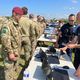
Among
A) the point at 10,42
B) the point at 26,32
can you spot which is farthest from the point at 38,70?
the point at 26,32

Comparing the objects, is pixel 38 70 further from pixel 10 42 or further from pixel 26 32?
pixel 26 32

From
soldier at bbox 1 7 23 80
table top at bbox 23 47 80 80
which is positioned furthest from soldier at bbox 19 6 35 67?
soldier at bbox 1 7 23 80

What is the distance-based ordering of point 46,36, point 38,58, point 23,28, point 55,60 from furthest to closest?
point 46,36 → point 23,28 → point 38,58 → point 55,60

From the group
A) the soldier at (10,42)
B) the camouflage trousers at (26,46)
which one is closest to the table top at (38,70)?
the soldier at (10,42)

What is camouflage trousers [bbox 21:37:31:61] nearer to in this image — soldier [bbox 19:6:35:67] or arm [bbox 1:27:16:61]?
→ soldier [bbox 19:6:35:67]

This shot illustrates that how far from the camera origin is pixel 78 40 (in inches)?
232

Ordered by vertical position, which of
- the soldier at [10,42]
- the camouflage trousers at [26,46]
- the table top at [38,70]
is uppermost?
the soldier at [10,42]

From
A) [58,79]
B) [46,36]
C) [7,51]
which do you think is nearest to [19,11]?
[7,51]

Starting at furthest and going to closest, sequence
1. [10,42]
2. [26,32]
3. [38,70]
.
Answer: [26,32], [10,42], [38,70]

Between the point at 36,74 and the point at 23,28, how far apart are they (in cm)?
361

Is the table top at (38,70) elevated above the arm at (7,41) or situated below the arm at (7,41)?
below

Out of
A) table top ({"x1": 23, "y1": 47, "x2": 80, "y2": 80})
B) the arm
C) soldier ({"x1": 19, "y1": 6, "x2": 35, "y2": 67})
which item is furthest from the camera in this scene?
soldier ({"x1": 19, "y1": 6, "x2": 35, "y2": 67})

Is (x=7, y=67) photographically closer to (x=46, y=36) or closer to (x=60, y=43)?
(x=60, y=43)

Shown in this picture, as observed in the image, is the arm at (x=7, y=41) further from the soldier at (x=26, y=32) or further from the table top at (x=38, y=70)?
the soldier at (x=26, y=32)
